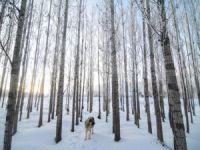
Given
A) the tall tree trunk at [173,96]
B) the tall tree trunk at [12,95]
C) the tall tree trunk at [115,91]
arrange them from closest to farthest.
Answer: the tall tree trunk at [173,96] → the tall tree trunk at [12,95] → the tall tree trunk at [115,91]

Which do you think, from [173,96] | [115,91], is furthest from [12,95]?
[115,91]

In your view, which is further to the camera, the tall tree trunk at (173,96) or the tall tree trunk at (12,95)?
the tall tree trunk at (12,95)

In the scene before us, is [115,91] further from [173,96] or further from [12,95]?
[12,95]

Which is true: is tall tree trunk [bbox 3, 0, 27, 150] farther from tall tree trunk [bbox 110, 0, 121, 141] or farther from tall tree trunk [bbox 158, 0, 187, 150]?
tall tree trunk [bbox 110, 0, 121, 141]

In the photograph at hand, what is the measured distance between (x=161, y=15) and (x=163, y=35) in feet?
1.44

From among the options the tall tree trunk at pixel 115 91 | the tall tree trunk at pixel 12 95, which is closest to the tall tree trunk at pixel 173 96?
the tall tree trunk at pixel 12 95

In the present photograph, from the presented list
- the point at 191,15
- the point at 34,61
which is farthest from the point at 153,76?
the point at 34,61

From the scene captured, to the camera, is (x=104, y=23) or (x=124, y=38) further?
(x=124, y=38)

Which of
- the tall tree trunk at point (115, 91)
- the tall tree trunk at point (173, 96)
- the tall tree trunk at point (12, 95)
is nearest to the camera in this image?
the tall tree trunk at point (173, 96)

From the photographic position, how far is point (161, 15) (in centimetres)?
333

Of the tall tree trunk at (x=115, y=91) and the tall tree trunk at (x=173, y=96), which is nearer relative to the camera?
the tall tree trunk at (x=173, y=96)

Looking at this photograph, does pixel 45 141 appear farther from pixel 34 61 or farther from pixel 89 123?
Result: pixel 34 61

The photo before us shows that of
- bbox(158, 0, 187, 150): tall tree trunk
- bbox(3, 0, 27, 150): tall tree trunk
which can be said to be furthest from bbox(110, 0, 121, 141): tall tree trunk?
bbox(3, 0, 27, 150): tall tree trunk

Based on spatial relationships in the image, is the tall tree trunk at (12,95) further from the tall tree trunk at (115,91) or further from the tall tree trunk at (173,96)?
the tall tree trunk at (115,91)
